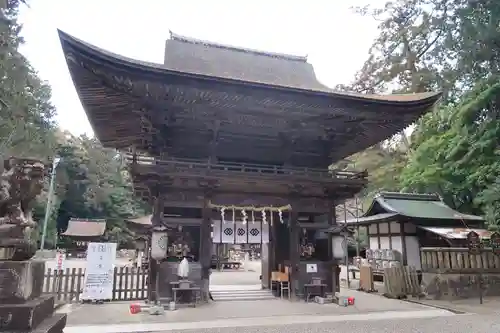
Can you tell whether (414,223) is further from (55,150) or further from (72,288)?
(55,150)

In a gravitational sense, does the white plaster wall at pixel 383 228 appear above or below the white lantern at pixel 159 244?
above

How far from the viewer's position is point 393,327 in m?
7.25

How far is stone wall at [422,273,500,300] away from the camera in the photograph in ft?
36.9

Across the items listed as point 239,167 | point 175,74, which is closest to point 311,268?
point 239,167

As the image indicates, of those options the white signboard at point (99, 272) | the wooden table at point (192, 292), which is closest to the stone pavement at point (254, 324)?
the wooden table at point (192, 292)

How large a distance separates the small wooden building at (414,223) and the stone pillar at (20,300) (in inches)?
485

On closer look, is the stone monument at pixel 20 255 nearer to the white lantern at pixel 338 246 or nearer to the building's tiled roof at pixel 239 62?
the building's tiled roof at pixel 239 62

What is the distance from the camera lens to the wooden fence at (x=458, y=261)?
11538 mm

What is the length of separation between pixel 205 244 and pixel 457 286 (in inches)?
330

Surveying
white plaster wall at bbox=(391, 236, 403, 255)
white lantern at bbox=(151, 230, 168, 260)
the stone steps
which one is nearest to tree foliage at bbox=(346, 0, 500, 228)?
white plaster wall at bbox=(391, 236, 403, 255)

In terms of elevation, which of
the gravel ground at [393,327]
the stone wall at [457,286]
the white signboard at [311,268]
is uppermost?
the white signboard at [311,268]

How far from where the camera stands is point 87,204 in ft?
143

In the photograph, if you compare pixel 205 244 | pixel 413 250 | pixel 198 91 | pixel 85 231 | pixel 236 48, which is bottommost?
pixel 413 250

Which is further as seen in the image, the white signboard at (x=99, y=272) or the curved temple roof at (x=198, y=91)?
the white signboard at (x=99, y=272)
